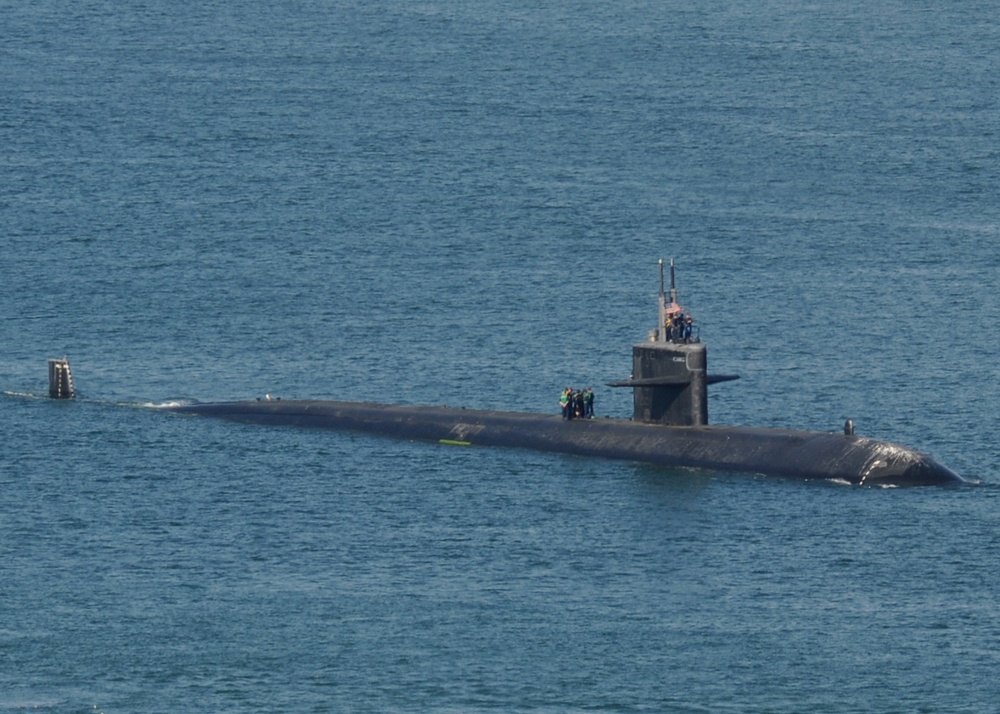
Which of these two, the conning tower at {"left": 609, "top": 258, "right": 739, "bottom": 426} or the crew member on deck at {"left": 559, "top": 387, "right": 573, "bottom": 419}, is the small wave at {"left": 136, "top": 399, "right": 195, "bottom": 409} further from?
the conning tower at {"left": 609, "top": 258, "right": 739, "bottom": 426}

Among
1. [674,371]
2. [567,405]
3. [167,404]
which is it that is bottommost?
[167,404]

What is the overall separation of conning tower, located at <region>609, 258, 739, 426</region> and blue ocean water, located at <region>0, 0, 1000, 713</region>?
10.3 ft

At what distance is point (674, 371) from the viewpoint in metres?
78.1

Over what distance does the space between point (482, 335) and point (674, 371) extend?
3067 centimetres

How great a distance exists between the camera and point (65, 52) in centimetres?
18162

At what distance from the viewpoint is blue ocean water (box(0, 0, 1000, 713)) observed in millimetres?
61406

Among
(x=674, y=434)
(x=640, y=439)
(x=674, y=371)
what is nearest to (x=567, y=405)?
(x=640, y=439)

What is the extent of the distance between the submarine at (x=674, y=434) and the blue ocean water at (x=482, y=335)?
3.04 ft

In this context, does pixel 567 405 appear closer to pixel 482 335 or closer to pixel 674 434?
pixel 674 434

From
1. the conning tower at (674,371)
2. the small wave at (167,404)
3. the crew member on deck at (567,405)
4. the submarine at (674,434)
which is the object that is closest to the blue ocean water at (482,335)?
the submarine at (674,434)

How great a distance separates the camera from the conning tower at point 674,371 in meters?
77.8

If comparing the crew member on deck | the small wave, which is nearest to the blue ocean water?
the small wave

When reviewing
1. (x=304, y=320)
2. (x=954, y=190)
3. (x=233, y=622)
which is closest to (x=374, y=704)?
(x=233, y=622)

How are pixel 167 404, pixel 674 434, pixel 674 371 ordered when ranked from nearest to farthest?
pixel 674 371 → pixel 674 434 → pixel 167 404
